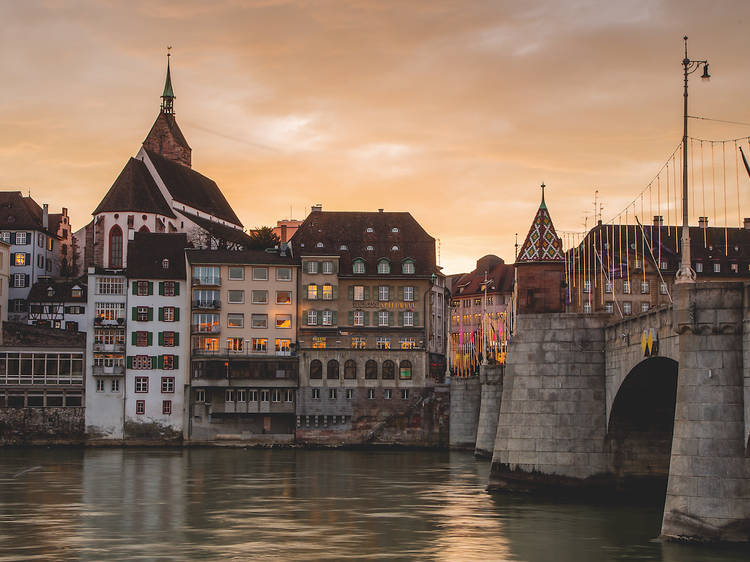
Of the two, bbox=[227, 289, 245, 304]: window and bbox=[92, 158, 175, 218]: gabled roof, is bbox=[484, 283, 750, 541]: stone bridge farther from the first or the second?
bbox=[92, 158, 175, 218]: gabled roof

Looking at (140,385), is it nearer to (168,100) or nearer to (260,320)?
(260,320)

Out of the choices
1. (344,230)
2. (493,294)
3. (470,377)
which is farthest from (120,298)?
(493,294)

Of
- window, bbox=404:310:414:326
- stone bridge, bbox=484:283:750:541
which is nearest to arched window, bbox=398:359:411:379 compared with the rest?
window, bbox=404:310:414:326

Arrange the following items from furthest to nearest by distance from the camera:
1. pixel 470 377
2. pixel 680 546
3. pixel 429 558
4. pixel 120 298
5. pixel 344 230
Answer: pixel 344 230
pixel 120 298
pixel 470 377
pixel 429 558
pixel 680 546

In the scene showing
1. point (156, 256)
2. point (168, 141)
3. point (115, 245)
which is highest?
point (168, 141)

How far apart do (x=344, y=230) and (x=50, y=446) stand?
3462 cm

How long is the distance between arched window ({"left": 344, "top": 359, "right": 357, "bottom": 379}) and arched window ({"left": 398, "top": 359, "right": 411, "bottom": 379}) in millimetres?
3967

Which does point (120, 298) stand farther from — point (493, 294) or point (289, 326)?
point (493, 294)

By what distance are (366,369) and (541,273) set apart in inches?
1868

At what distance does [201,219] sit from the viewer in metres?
151

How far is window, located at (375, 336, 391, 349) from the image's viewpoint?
112 meters

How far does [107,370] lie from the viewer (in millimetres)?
105250

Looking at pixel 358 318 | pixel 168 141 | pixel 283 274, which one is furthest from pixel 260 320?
pixel 168 141

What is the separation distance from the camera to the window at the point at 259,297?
109 meters
